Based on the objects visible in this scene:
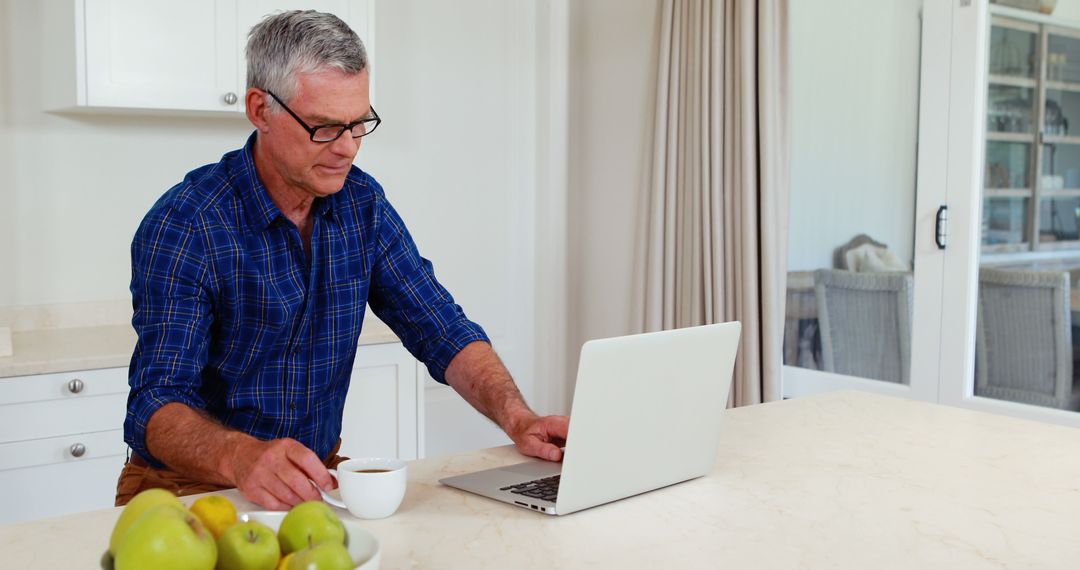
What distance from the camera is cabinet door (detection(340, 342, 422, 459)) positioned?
302cm

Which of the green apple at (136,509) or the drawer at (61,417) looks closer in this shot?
the green apple at (136,509)

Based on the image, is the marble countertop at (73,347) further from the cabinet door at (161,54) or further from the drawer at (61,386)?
the cabinet door at (161,54)

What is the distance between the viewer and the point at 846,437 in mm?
1745

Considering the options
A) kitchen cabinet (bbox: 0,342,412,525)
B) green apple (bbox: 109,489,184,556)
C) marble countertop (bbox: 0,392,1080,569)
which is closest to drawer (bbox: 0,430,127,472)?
kitchen cabinet (bbox: 0,342,412,525)

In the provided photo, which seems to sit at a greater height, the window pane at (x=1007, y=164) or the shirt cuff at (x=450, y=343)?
the window pane at (x=1007, y=164)

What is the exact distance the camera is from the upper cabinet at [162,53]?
2.74 m

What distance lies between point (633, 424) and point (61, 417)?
1.82m

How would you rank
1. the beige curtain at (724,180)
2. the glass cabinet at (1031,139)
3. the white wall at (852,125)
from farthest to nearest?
the beige curtain at (724,180) → the white wall at (852,125) → the glass cabinet at (1031,139)

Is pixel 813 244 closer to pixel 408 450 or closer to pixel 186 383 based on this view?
pixel 408 450

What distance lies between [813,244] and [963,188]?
60 cm

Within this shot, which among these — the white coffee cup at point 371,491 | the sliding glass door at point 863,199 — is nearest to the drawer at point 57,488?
the white coffee cup at point 371,491

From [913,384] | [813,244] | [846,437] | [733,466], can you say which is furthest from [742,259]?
[733,466]

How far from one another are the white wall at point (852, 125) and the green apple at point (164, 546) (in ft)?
9.37

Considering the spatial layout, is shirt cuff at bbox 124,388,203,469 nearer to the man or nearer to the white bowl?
the man
